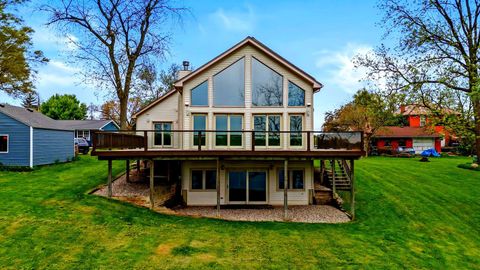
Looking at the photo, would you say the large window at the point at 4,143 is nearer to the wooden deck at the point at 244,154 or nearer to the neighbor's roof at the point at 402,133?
the wooden deck at the point at 244,154

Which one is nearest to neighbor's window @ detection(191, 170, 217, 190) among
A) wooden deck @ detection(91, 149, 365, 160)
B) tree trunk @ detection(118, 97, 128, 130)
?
wooden deck @ detection(91, 149, 365, 160)

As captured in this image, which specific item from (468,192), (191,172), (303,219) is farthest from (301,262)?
(468,192)

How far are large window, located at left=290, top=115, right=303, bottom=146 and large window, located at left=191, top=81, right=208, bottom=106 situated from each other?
14.5 ft

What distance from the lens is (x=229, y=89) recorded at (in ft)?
53.2

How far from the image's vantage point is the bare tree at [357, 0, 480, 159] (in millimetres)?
18828

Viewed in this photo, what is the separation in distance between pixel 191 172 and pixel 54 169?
1000 centimetres

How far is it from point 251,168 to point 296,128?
3015 millimetres

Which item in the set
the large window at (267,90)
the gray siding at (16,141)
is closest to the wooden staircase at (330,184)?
the large window at (267,90)

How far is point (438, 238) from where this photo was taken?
39.9ft

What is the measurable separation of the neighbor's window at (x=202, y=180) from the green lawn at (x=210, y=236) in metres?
3.34

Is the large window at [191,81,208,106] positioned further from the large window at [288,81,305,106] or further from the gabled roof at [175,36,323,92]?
the large window at [288,81,305,106]

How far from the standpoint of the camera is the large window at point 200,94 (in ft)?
53.0

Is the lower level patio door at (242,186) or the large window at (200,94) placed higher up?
the large window at (200,94)

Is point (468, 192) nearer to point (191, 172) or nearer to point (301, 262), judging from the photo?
point (301, 262)
